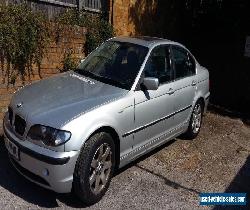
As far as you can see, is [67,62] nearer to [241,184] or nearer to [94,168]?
[94,168]

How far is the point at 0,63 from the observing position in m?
6.41

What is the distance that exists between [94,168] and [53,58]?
11.7 ft

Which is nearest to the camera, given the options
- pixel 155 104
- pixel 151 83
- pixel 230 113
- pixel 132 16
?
pixel 151 83

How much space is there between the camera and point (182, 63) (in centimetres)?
643

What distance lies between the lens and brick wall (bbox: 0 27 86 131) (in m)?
6.61

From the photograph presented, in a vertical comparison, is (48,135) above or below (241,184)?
above

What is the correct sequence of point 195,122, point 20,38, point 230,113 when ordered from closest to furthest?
point 20,38 < point 195,122 < point 230,113

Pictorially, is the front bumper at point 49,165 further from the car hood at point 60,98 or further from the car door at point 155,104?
the car door at point 155,104

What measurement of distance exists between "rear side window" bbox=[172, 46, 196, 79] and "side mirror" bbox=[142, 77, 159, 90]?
1.07 m

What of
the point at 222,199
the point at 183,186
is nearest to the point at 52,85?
the point at 183,186

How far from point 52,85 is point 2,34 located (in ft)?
5.84

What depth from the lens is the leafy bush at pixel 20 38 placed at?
6.37 m

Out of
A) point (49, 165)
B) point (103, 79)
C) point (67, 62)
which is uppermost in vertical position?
point (103, 79)

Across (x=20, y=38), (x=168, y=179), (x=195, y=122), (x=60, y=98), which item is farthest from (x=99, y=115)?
(x=195, y=122)
